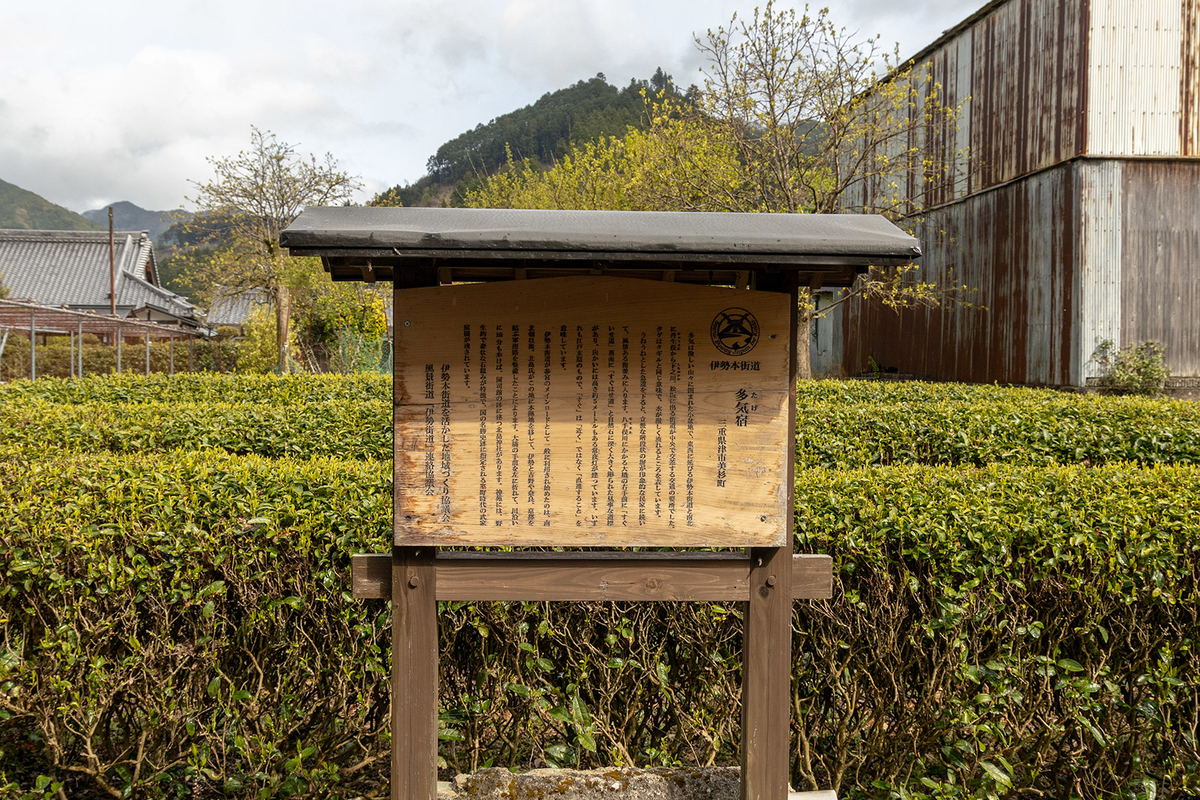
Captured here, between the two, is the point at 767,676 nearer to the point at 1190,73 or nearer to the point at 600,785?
the point at 600,785

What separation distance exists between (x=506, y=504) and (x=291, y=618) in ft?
3.60

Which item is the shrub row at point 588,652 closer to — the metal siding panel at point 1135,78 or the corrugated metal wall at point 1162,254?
the corrugated metal wall at point 1162,254

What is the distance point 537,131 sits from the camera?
62531 millimetres

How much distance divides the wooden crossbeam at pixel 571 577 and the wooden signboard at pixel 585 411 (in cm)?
8

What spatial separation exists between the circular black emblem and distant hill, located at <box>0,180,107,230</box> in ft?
527

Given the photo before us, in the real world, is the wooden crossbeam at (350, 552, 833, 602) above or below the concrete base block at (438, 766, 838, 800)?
above

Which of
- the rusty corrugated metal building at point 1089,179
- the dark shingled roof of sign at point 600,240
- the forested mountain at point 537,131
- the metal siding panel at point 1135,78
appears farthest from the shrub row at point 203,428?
the forested mountain at point 537,131

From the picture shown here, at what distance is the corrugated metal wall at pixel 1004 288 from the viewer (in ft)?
46.6

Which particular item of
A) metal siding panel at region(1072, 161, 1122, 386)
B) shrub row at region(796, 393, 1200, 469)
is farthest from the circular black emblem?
metal siding panel at region(1072, 161, 1122, 386)

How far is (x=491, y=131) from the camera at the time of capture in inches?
2798

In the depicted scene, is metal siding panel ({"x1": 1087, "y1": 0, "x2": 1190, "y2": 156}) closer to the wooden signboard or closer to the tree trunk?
the wooden signboard

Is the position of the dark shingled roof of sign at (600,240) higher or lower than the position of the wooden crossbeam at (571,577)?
higher

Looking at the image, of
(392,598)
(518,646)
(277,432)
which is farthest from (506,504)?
(277,432)

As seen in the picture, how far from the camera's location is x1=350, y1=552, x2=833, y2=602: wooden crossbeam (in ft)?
8.00
